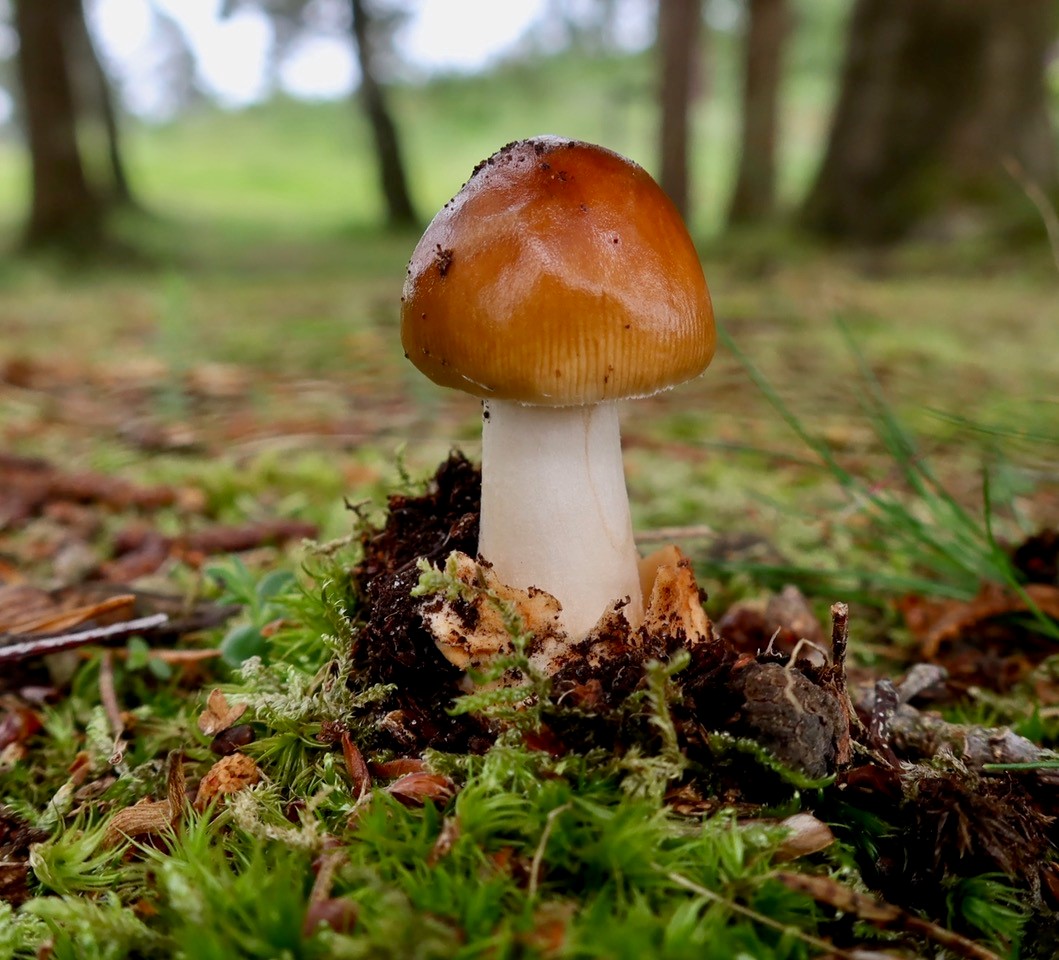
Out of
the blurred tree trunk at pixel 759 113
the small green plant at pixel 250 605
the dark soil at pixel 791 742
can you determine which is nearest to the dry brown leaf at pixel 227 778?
the dark soil at pixel 791 742

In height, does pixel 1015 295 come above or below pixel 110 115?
below

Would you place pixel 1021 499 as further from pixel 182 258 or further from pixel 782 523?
pixel 182 258

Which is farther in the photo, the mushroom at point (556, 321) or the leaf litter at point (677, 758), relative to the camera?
the mushroom at point (556, 321)

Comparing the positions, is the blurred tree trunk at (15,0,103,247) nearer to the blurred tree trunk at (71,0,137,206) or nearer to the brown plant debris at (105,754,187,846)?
the blurred tree trunk at (71,0,137,206)

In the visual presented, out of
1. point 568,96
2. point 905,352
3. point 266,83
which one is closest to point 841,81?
point 905,352

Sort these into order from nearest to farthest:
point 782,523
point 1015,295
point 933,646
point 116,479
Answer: point 933,646 < point 782,523 < point 116,479 < point 1015,295

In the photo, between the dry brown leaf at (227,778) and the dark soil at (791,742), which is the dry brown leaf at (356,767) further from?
the dry brown leaf at (227,778)
